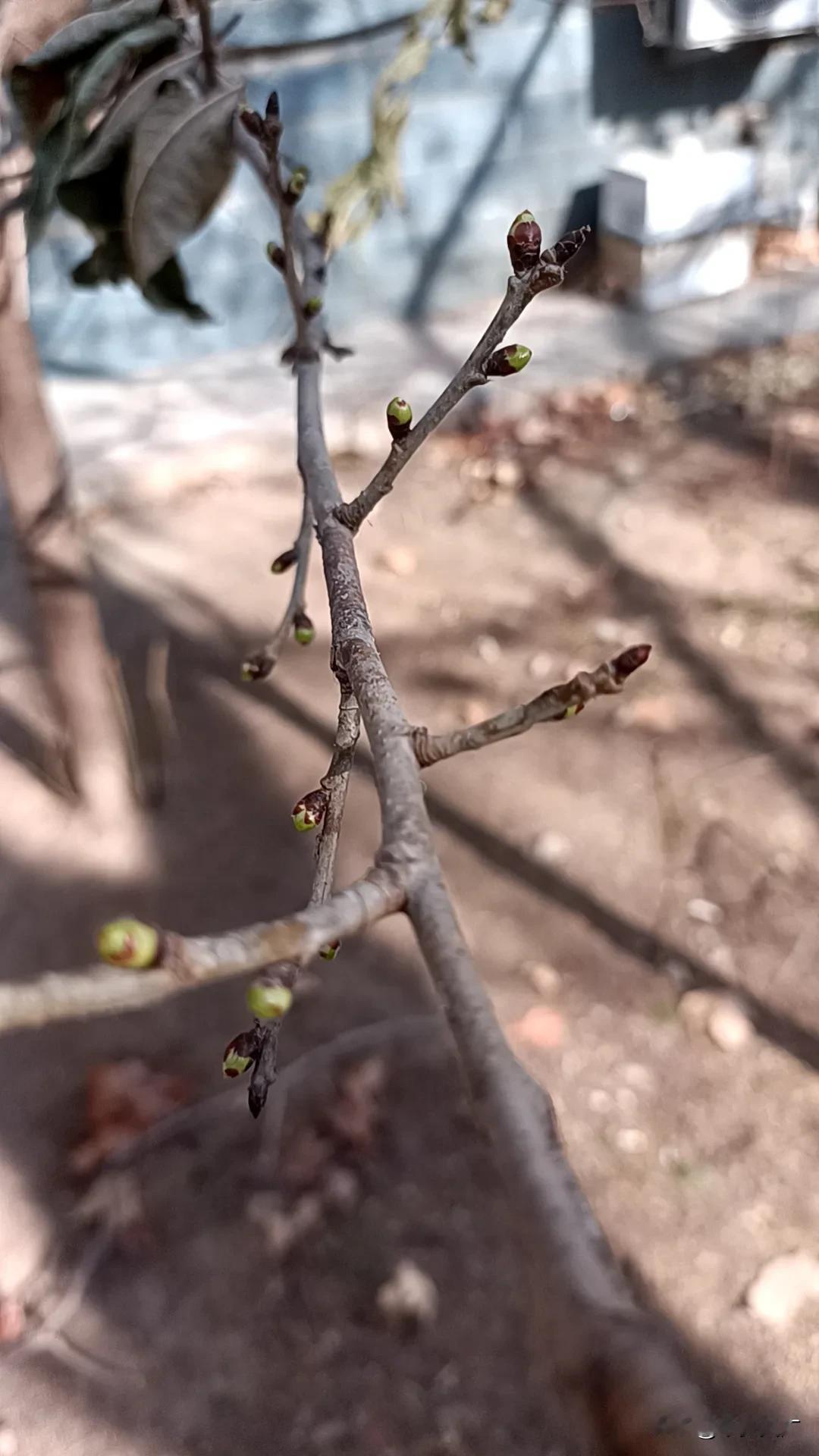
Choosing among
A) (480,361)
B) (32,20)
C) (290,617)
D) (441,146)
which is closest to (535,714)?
(480,361)

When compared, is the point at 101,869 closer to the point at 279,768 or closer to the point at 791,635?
the point at 279,768

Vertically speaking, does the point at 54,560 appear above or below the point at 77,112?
below

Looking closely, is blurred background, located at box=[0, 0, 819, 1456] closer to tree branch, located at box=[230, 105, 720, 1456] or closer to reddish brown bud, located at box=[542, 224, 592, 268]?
tree branch, located at box=[230, 105, 720, 1456]

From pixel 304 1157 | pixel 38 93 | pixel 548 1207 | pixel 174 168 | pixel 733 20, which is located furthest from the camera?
pixel 733 20

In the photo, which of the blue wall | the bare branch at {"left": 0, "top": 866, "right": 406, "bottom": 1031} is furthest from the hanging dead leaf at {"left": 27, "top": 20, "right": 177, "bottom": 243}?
the blue wall

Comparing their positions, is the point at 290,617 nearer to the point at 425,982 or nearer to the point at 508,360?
the point at 508,360

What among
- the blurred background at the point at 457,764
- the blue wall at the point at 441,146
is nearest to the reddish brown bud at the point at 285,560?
the blurred background at the point at 457,764
